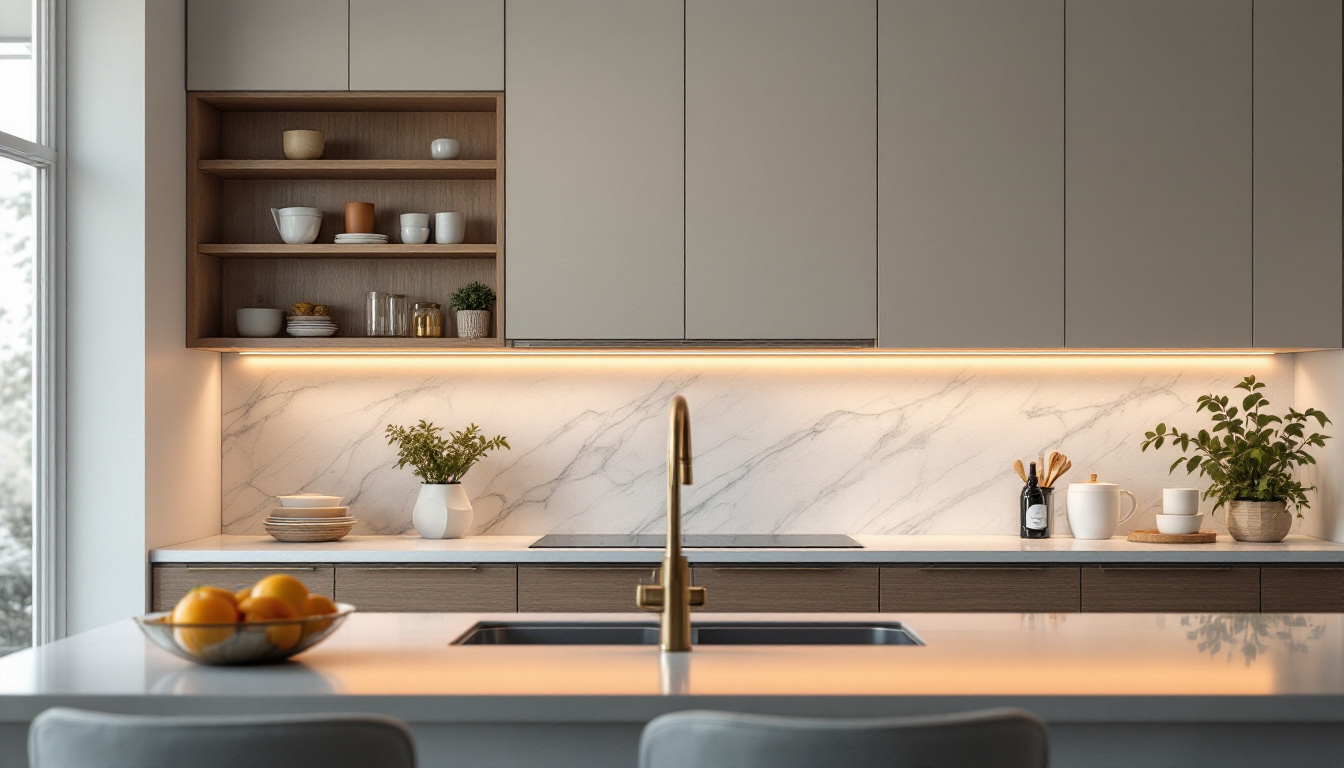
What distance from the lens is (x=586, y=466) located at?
387cm

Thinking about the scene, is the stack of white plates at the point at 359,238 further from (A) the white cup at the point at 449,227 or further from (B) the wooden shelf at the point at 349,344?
(B) the wooden shelf at the point at 349,344

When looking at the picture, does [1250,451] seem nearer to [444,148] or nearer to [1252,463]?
[1252,463]

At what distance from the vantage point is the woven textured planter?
11.2 feet

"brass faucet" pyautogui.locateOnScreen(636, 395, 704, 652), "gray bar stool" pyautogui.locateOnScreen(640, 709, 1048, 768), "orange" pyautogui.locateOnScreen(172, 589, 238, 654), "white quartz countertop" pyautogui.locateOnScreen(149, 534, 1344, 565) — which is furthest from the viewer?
"white quartz countertop" pyautogui.locateOnScreen(149, 534, 1344, 565)

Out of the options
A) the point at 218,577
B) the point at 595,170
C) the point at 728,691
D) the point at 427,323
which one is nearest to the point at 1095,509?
the point at 595,170

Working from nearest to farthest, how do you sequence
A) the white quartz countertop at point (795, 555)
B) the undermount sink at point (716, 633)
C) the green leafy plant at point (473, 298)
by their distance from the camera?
the undermount sink at point (716, 633) < the white quartz countertop at point (795, 555) < the green leafy plant at point (473, 298)

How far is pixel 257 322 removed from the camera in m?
3.67

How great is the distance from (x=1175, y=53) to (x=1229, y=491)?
1325 mm

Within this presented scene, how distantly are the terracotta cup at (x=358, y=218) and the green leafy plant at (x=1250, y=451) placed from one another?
255cm

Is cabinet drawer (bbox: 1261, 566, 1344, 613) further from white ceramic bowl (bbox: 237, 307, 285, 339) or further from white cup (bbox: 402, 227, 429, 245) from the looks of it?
white ceramic bowl (bbox: 237, 307, 285, 339)

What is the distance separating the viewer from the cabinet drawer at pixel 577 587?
3.26m

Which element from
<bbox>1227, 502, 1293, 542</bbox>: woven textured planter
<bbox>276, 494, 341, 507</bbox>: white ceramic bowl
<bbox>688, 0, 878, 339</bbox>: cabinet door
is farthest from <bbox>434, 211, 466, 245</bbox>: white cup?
<bbox>1227, 502, 1293, 542</bbox>: woven textured planter

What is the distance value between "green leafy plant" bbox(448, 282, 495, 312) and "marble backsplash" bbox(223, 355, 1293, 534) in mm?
283

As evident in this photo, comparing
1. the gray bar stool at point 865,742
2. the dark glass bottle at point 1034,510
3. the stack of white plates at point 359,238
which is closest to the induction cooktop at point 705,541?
the dark glass bottle at point 1034,510
